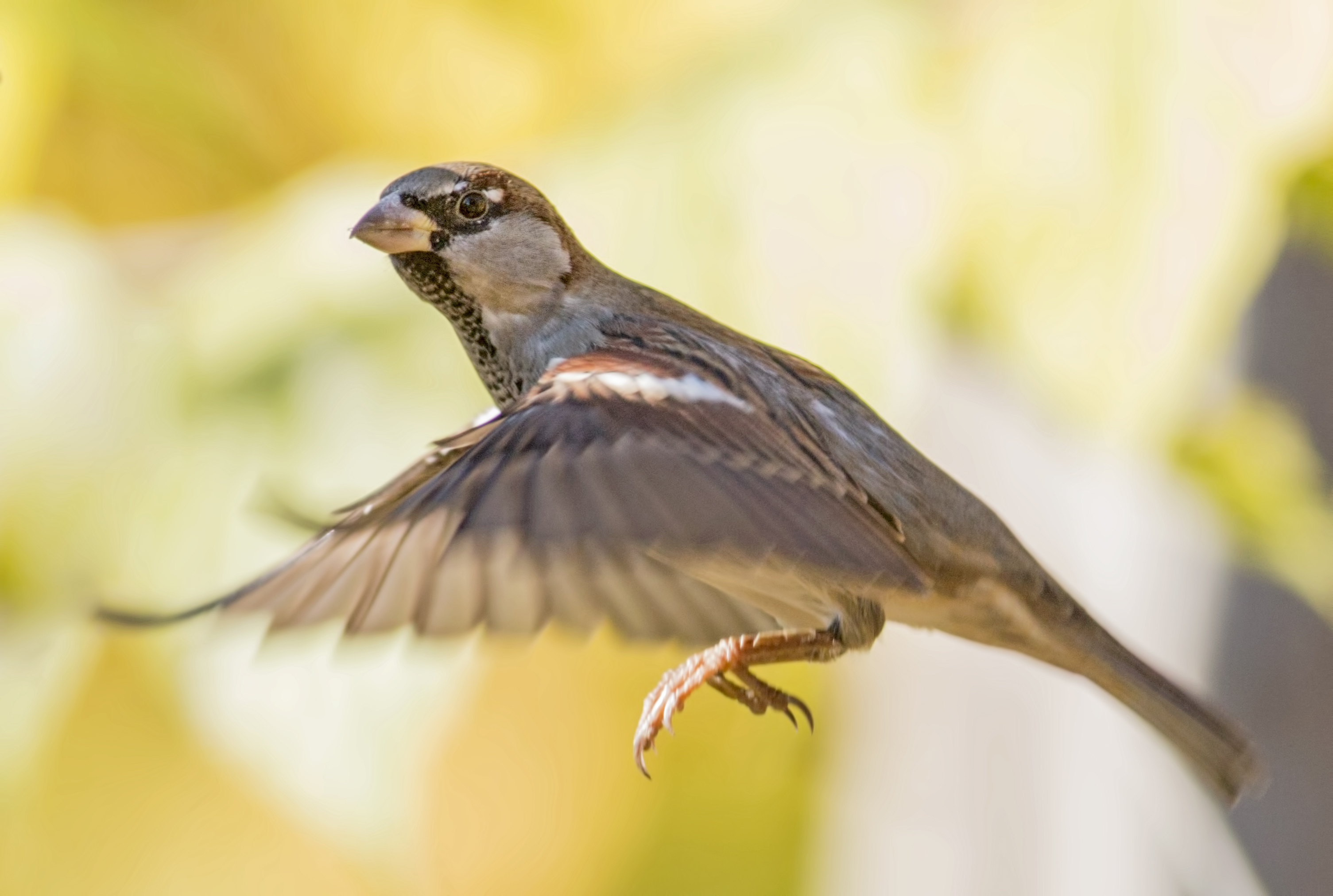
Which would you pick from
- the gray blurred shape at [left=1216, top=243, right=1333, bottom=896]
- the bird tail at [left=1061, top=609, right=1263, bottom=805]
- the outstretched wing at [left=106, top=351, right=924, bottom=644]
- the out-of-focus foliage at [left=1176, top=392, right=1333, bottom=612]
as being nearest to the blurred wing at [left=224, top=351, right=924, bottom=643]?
the outstretched wing at [left=106, top=351, right=924, bottom=644]

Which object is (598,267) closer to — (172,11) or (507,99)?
(507,99)

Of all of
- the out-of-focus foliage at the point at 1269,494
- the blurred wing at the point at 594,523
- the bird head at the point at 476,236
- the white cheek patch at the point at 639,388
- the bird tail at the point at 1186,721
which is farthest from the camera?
the out-of-focus foliage at the point at 1269,494

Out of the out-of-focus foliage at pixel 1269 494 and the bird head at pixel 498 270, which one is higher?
the bird head at pixel 498 270

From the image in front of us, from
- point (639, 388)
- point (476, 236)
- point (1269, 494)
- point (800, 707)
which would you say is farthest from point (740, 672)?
point (1269, 494)

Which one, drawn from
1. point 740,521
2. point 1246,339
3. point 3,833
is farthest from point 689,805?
point 740,521

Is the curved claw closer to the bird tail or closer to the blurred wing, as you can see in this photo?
the blurred wing

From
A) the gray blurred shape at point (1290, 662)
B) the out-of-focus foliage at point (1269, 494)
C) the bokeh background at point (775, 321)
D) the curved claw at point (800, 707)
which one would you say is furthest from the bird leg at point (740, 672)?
the gray blurred shape at point (1290, 662)

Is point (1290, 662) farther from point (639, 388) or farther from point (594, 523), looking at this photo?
point (594, 523)

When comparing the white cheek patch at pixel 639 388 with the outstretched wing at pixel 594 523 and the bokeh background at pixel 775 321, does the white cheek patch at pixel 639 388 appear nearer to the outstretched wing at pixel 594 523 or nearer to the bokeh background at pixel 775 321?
the outstretched wing at pixel 594 523
